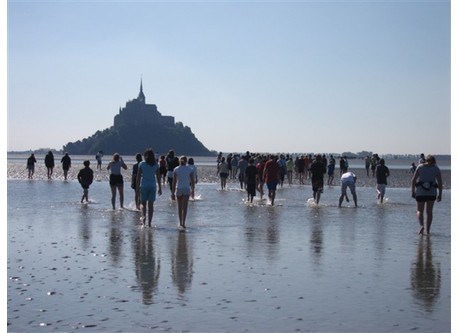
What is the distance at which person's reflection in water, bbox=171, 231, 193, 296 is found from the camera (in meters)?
8.62

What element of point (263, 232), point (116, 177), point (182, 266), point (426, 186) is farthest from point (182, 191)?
point (426, 186)

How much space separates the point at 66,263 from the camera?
397 inches

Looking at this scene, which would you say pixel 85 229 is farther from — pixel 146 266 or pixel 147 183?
pixel 146 266

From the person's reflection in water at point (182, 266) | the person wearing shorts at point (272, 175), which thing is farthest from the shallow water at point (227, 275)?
the person wearing shorts at point (272, 175)

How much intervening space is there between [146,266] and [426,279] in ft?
13.7

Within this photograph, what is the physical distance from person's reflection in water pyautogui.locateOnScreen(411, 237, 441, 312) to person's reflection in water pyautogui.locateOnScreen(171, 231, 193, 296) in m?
3.02

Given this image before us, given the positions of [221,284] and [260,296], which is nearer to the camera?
[260,296]

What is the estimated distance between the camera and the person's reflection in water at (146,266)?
27.0 ft

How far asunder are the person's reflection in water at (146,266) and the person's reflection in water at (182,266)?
0.27 metres

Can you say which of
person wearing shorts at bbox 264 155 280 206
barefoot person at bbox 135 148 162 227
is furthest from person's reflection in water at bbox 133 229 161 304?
person wearing shorts at bbox 264 155 280 206

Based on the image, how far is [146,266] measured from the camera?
986cm

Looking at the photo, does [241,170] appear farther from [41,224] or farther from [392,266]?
[392,266]
